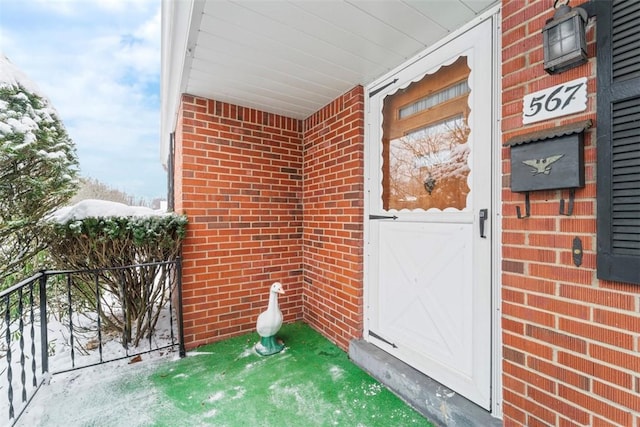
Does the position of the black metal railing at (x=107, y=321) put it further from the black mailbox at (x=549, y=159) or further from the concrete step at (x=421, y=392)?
the black mailbox at (x=549, y=159)

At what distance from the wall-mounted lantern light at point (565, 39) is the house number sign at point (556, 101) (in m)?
0.08

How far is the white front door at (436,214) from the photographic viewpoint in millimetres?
1696

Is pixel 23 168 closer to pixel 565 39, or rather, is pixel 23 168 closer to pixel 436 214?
pixel 436 214

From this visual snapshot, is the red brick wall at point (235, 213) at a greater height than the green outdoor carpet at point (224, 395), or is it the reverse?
the red brick wall at point (235, 213)

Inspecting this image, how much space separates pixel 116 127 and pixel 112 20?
49.8 feet

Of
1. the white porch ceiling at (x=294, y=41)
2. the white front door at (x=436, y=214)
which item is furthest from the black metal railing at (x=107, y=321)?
the white front door at (x=436, y=214)

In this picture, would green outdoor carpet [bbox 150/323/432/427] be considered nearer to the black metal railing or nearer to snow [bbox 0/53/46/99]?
the black metal railing

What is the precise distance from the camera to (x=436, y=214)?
6.53 ft

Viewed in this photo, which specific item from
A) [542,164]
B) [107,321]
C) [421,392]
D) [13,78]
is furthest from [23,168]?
[542,164]

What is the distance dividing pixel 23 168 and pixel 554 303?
468cm

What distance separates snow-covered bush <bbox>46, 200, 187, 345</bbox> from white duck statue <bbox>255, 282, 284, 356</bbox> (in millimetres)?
1080

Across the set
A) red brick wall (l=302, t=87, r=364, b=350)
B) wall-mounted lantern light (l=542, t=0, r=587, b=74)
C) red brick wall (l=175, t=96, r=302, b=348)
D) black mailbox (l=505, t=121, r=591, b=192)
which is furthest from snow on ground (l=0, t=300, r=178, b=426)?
wall-mounted lantern light (l=542, t=0, r=587, b=74)

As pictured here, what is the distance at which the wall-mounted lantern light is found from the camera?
1.09m

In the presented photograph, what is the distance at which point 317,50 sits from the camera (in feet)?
6.68
